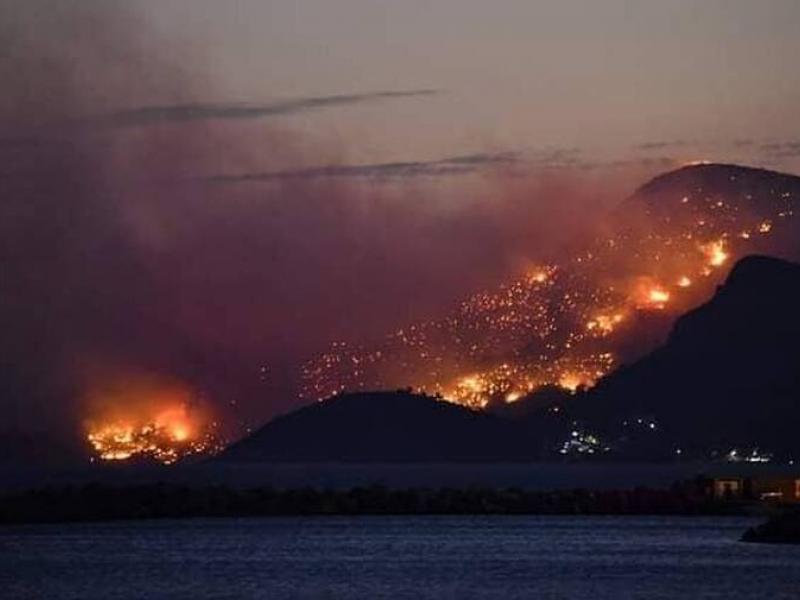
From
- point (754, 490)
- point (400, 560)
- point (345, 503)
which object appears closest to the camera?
point (400, 560)

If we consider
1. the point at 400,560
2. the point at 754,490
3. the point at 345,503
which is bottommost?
the point at 400,560

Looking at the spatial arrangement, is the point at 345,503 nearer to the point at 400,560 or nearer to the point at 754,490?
the point at 754,490

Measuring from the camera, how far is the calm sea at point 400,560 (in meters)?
69.6

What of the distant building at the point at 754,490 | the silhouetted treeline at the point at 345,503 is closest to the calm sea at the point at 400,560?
the silhouetted treeline at the point at 345,503

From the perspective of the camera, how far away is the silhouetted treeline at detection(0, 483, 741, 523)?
116 metres

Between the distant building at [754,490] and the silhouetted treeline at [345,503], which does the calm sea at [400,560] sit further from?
the distant building at [754,490]

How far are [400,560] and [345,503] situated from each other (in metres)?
37.3

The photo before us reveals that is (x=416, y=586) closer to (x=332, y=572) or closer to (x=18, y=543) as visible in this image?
(x=332, y=572)

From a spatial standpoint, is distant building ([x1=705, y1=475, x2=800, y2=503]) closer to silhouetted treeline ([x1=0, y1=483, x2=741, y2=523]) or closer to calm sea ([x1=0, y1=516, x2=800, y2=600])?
silhouetted treeline ([x1=0, y1=483, x2=741, y2=523])

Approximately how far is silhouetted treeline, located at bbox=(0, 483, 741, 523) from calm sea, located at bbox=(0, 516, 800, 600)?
359 cm

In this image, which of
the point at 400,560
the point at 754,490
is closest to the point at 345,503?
A: the point at 754,490

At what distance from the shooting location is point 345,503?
119688mm

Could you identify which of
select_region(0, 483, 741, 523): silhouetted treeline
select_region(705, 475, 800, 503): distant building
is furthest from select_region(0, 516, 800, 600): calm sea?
select_region(705, 475, 800, 503): distant building

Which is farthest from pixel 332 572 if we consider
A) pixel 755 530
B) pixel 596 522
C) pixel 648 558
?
pixel 596 522
